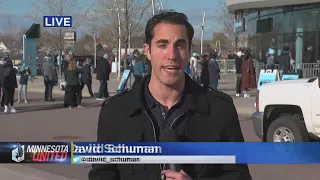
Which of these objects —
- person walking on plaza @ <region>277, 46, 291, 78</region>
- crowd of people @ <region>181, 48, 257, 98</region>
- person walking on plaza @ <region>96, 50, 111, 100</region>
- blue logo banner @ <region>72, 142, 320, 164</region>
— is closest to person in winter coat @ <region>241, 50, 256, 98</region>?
crowd of people @ <region>181, 48, 257, 98</region>

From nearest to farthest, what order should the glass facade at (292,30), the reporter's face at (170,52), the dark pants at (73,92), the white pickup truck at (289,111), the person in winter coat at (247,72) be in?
the reporter's face at (170,52) < the white pickup truck at (289,111) < the dark pants at (73,92) < the person in winter coat at (247,72) < the glass facade at (292,30)

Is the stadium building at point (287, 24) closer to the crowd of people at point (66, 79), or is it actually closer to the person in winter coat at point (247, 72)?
the person in winter coat at point (247, 72)

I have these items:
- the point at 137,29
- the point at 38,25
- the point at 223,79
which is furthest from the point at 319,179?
the point at 38,25

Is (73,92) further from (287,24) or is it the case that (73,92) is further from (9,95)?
(287,24)

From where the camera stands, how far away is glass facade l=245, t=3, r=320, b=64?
90.3ft

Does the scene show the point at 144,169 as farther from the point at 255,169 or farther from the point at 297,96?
the point at 297,96

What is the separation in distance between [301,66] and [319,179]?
18881mm

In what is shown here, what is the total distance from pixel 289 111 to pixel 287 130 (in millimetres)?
402

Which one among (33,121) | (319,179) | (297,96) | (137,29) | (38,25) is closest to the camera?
(319,179)

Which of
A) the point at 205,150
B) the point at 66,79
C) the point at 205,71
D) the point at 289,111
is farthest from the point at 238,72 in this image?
the point at 205,150

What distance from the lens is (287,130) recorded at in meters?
8.53

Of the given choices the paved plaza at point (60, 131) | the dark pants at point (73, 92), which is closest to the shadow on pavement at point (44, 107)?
the paved plaza at point (60, 131)

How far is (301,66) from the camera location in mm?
25281

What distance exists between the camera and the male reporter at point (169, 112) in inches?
93.7
